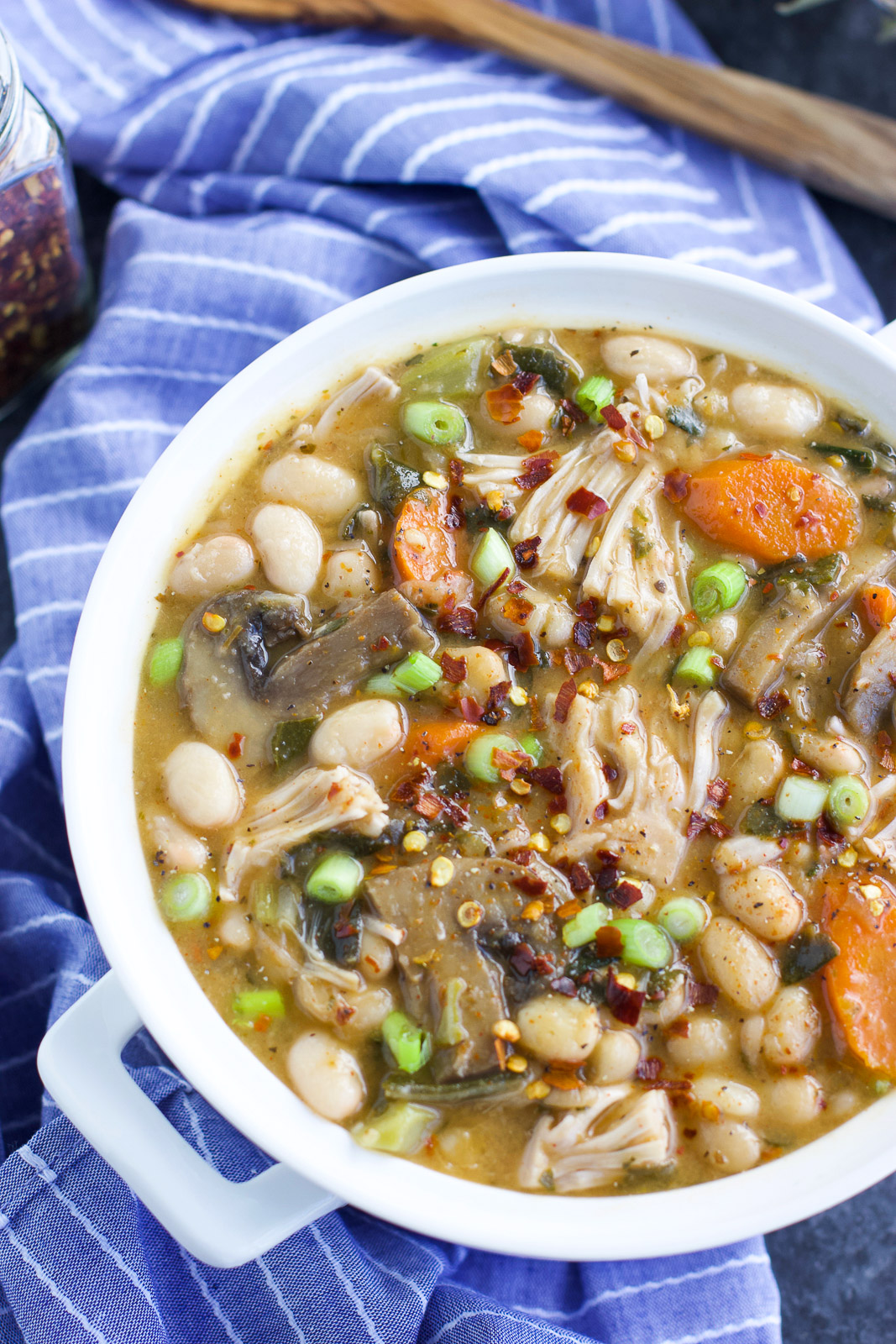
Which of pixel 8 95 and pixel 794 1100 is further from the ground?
pixel 8 95

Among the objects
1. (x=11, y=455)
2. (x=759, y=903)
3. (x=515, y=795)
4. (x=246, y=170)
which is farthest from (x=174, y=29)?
(x=759, y=903)

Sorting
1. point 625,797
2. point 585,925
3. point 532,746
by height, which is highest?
point 532,746

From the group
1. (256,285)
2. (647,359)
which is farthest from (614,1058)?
(256,285)

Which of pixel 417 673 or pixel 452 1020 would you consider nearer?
pixel 452 1020

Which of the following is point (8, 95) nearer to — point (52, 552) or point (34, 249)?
point (34, 249)

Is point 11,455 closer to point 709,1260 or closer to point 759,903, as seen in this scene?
point 759,903

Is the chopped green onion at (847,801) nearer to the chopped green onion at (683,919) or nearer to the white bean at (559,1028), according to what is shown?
the chopped green onion at (683,919)
